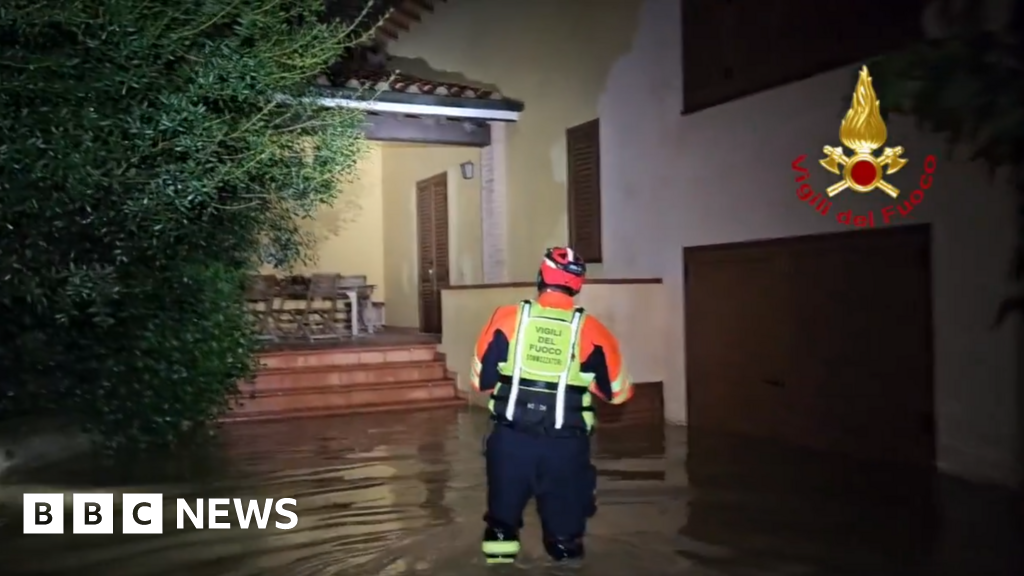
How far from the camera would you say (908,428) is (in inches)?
242

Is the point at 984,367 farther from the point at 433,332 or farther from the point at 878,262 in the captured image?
the point at 433,332

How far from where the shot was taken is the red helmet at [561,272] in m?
3.96

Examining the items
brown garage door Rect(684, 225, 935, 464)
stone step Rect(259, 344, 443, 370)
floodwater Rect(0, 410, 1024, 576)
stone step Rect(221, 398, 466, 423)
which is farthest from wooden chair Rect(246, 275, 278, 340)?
brown garage door Rect(684, 225, 935, 464)

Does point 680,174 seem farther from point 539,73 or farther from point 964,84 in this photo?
point 964,84

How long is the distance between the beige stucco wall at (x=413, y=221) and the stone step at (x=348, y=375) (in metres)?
2.06

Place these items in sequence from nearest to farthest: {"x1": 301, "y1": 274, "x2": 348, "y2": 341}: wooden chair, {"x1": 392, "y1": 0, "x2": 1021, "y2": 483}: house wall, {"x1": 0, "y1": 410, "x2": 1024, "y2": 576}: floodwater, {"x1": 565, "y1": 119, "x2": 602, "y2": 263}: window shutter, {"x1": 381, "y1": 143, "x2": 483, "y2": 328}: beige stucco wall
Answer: {"x1": 0, "y1": 410, "x2": 1024, "y2": 576}: floodwater → {"x1": 392, "y1": 0, "x2": 1021, "y2": 483}: house wall → {"x1": 565, "y1": 119, "x2": 602, "y2": 263}: window shutter → {"x1": 301, "y1": 274, "x2": 348, "y2": 341}: wooden chair → {"x1": 381, "y1": 143, "x2": 483, "y2": 328}: beige stucco wall

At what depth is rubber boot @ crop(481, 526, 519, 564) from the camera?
4.03 meters

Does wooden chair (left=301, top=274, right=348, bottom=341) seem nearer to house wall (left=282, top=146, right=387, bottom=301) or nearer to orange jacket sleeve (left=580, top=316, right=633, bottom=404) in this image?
house wall (left=282, top=146, right=387, bottom=301)

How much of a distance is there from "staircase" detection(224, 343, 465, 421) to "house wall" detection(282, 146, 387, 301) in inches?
186

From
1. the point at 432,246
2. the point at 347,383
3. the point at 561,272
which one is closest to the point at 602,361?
the point at 561,272

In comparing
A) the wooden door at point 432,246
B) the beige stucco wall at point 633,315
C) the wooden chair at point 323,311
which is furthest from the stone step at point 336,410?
the wooden door at point 432,246

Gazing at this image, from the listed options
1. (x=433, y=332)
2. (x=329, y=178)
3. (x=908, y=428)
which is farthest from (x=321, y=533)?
(x=433, y=332)

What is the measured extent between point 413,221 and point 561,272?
10.0m

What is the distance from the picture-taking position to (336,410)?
926 centimetres
